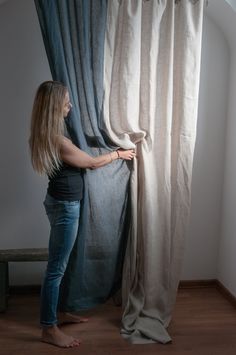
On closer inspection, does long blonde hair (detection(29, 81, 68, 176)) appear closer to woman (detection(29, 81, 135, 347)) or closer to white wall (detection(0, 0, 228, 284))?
woman (detection(29, 81, 135, 347))

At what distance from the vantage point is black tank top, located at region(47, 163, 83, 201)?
78.5 inches

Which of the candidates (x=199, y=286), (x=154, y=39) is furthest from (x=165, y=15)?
(x=199, y=286)

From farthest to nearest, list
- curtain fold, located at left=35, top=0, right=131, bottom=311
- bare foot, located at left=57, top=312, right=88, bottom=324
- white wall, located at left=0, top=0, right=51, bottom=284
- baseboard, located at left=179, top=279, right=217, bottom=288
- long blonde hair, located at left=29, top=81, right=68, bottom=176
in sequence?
baseboard, located at left=179, top=279, right=217, bottom=288 < white wall, located at left=0, top=0, right=51, bottom=284 < bare foot, located at left=57, top=312, right=88, bottom=324 < curtain fold, located at left=35, top=0, right=131, bottom=311 < long blonde hair, located at left=29, top=81, right=68, bottom=176

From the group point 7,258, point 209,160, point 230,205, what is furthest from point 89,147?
point 230,205

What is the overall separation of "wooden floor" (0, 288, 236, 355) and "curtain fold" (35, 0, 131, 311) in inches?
7.6

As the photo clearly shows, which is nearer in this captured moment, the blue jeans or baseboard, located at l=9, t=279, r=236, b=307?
the blue jeans

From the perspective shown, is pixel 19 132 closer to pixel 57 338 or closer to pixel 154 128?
pixel 154 128

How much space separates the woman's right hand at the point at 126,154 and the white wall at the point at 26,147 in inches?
28.8

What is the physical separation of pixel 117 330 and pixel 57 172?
1103 mm

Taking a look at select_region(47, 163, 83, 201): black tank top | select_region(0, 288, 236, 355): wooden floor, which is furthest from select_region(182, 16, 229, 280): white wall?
select_region(47, 163, 83, 201): black tank top

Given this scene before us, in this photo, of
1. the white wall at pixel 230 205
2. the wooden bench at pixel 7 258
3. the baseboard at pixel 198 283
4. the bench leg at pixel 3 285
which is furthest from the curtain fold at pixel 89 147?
the white wall at pixel 230 205

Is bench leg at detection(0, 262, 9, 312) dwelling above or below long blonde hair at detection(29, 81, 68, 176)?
below

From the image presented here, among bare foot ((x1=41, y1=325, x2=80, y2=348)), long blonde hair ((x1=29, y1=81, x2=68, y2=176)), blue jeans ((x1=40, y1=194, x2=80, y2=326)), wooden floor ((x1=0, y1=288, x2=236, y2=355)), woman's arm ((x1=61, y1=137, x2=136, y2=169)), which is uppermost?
long blonde hair ((x1=29, y1=81, x2=68, y2=176))

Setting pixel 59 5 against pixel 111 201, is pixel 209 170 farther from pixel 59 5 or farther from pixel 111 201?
pixel 59 5
